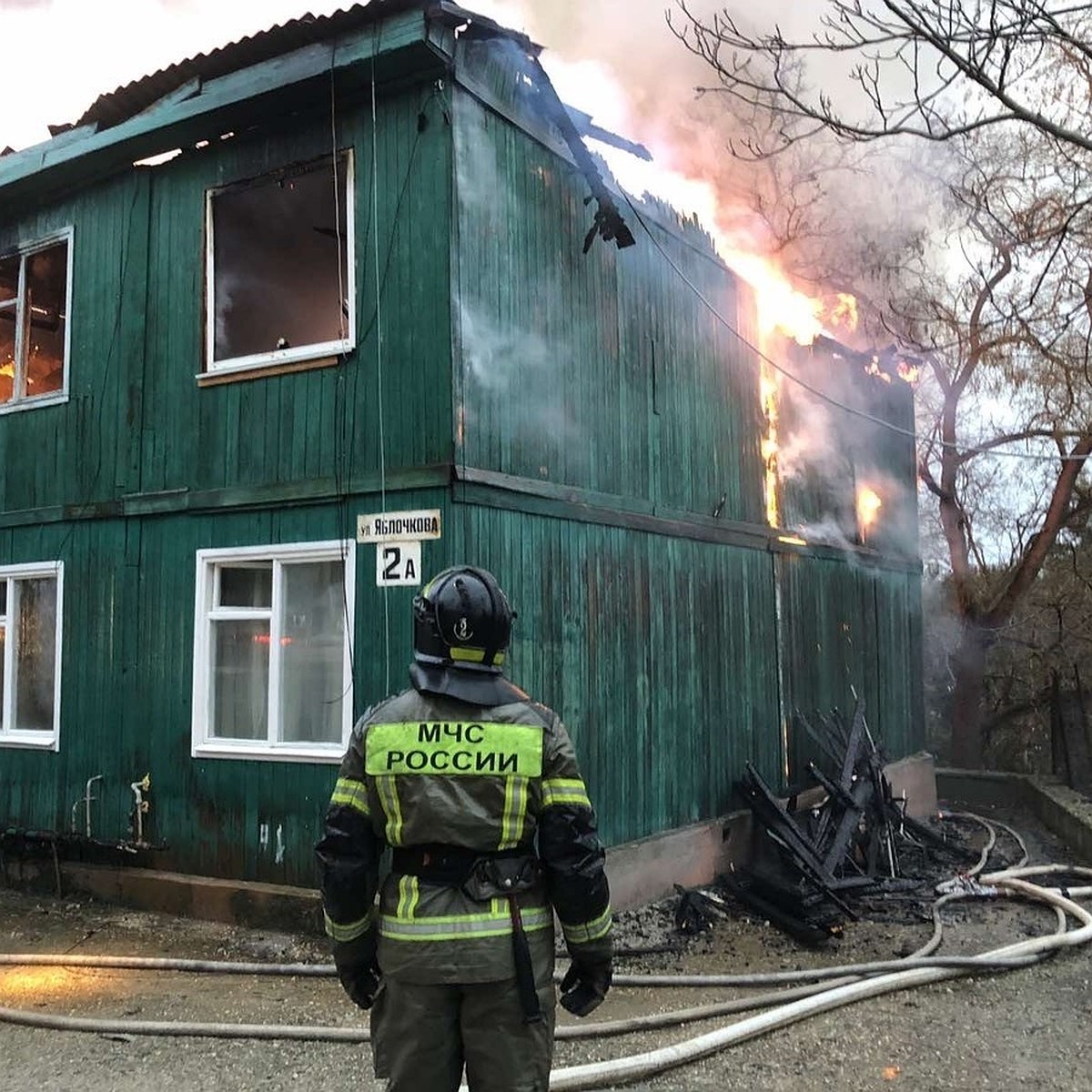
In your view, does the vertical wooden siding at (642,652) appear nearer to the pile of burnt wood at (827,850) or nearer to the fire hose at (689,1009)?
the pile of burnt wood at (827,850)

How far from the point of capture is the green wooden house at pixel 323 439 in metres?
7.30

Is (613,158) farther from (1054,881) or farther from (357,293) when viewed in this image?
(1054,881)

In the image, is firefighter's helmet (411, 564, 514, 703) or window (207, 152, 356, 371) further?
window (207, 152, 356, 371)

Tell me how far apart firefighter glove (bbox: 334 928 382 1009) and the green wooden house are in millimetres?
3934

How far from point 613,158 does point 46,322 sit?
5993 mm

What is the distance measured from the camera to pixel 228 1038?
5.17 meters

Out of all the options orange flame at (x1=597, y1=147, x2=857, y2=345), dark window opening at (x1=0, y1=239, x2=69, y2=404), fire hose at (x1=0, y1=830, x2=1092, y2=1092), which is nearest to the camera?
fire hose at (x1=0, y1=830, x2=1092, y2=1092)

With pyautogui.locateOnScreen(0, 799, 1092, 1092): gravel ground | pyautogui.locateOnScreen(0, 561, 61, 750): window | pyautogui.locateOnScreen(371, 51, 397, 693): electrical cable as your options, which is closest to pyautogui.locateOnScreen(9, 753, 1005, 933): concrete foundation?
pyautogui.locateOnScreen(0, 799, 1092, 1092): gravel ground

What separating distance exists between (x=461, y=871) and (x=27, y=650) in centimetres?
790

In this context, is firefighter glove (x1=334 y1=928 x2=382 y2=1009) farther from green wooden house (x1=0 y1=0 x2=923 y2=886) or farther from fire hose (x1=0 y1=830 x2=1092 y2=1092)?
green wooden house (x1=0 y1=0 x2=923 y2=886)

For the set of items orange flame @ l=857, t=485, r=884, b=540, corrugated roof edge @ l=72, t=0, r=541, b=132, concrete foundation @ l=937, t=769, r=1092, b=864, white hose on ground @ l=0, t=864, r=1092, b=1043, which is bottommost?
concrete foundation @ l=937, t=769, r=1092, b=864

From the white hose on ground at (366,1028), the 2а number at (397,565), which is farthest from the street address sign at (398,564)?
the white hose on ground at (366,1028)

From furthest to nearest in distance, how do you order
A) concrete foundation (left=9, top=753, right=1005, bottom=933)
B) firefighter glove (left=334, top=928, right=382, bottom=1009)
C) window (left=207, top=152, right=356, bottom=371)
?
window (left=207, top=152, right=356, bottom=371), concrete foundation (left=9, top=753, right=1005, bottom=933), firefighter glove (left=334, top=928, right=382, bottom=1009)

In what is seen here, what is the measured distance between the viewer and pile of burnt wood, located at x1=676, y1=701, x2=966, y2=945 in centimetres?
804
